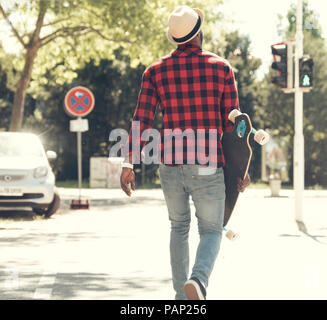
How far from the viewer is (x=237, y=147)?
5.18m

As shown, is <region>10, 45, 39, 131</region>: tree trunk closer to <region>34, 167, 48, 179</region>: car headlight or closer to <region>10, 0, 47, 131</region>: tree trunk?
<region>10, 0, 47, 131</region>: tree trunk

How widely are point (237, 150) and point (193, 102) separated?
0.44m

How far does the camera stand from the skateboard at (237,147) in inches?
201

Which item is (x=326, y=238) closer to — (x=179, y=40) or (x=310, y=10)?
(x=179, y=40)

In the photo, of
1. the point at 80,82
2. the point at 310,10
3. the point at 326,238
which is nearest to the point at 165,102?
the point at 326,238

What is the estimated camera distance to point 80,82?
117 ft

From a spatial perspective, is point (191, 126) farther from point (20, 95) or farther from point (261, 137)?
point (20, 95)

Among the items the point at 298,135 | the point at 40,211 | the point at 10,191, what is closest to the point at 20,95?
the point at 40,211

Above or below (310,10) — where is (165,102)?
below

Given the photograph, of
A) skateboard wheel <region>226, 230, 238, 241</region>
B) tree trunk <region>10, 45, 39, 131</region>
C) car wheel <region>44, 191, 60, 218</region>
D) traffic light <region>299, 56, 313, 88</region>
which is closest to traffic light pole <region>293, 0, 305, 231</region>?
traffic light <region>299, 56, 313, 88</region>

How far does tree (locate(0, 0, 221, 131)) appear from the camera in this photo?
68.1 feet

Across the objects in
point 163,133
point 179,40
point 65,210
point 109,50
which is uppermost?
point 109,50

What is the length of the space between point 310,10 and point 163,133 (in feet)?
125

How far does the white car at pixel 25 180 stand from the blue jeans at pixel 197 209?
29.6 ft
